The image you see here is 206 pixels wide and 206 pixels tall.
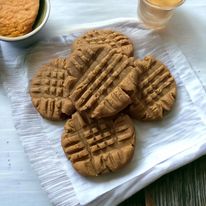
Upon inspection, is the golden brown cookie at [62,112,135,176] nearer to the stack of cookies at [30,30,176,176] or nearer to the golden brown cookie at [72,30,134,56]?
the stack of cookies at [30,30,176,176]

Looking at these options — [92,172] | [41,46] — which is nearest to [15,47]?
[41,46]

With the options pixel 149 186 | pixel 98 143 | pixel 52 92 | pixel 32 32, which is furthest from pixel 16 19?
pixel 149 186

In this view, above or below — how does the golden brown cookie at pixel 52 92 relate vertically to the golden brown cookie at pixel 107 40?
below

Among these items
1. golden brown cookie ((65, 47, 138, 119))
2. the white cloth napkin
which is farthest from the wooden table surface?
golden brown cookie ((65, 47, 138, 119))

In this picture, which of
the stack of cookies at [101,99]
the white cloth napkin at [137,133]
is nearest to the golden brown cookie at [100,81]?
the stack of cookies at [101,99]

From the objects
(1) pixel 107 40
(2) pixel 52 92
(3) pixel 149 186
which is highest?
(1) pixel 107 40

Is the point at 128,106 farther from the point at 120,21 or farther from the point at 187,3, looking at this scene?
the point at 187,3

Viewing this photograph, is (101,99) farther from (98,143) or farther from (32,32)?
(32,32)

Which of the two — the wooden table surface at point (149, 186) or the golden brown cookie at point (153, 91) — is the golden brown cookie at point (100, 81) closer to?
the golden brown cookie at point (153, 91)
